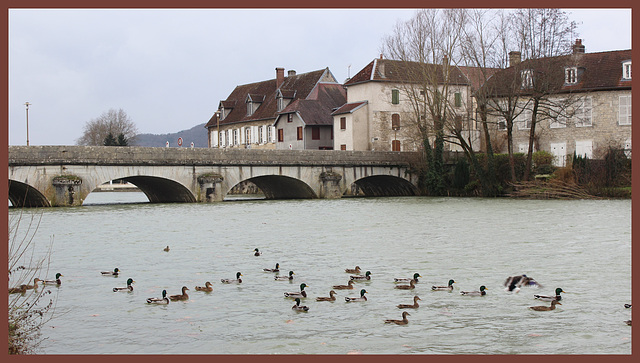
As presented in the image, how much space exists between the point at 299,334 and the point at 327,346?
725 mm

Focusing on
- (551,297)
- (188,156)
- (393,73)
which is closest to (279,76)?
(393,73)

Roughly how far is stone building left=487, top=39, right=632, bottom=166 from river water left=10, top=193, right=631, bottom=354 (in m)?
14.5

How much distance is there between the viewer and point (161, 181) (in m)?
40.2

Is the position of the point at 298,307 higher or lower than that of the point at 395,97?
lower

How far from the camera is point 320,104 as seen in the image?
2372 inches

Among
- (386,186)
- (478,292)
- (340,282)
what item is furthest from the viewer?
(386,186)

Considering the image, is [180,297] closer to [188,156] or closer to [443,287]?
[443,287]

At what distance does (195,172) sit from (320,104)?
22787mm

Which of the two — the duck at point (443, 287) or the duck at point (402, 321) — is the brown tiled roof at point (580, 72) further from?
the duck at point (402, 321)

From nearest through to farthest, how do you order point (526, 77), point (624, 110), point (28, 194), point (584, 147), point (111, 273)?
point (111, 273) < point (28, 194) < point (526, 77) < point (624, 110) < point (584, 147)

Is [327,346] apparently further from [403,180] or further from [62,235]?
[403,180]

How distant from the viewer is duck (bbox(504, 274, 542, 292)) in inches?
529

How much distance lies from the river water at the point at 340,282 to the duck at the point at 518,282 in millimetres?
228

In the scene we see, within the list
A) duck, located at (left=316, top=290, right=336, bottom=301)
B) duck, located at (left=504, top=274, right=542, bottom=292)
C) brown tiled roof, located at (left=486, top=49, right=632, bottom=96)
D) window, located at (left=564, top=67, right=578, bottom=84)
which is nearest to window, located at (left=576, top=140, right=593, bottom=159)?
brown tiled roof, located at (left=486, top=49, right=632, bottom=96)
